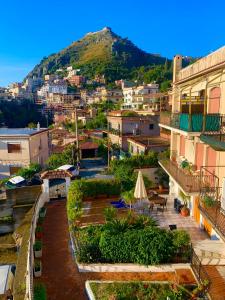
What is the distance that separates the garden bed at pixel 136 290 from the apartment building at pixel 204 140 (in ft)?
9.59

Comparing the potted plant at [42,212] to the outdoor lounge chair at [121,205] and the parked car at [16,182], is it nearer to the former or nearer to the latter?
the outdoor lounge chair at [121,205]

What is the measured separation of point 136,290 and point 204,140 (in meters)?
7.01

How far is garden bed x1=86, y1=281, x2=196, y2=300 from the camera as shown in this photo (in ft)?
33.3

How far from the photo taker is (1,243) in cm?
1919

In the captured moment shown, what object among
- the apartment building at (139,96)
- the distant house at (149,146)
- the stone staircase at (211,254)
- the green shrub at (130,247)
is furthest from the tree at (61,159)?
the apartment building at (139,96)

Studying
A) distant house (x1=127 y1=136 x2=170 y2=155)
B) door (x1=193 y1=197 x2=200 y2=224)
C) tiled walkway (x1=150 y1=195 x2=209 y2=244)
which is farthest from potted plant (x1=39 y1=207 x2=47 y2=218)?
distant house (x1=127 y1=136 x2=170 y2=155)

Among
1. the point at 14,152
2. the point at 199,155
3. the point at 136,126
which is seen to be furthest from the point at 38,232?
the point at 136,126

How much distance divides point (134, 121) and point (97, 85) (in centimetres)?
14633

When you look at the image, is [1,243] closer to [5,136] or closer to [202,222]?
[202,222]

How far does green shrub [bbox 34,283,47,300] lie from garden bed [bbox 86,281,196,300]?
6.20 ft

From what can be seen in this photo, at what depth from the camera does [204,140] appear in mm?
10992

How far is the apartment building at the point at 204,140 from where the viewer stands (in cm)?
1095

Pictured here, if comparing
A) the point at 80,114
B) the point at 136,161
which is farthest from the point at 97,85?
the point at 136,161

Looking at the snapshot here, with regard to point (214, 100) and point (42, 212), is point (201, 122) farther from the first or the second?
point (42, 212)
